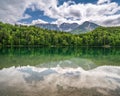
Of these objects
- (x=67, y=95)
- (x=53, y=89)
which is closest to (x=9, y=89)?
(x=53, y=89)

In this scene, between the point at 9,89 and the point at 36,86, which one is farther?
the point at 36,86

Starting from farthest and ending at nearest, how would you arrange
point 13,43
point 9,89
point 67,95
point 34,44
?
point 34,44, point 13,43, point 9,89, point 67,95

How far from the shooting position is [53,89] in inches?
944

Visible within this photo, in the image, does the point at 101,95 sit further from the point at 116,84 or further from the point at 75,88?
the point at 116,84

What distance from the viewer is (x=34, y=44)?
186m

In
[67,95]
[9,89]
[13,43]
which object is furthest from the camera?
[13,43]

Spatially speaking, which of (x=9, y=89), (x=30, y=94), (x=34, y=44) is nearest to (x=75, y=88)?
(x=30, y=94)

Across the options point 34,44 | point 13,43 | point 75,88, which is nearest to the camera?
point 75,88

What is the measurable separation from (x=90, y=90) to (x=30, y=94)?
22.2ft

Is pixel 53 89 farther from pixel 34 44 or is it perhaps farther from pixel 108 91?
pixel 34 44

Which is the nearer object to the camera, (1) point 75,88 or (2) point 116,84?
(1) point 75,88

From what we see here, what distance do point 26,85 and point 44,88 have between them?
2705 millimetres

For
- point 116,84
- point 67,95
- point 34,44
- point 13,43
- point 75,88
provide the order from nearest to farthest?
point 67,95
point 75,88
point 116,84
point 13,43
point 34,44

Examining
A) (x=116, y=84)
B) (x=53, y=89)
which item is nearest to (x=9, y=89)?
(x=53, y=89)
